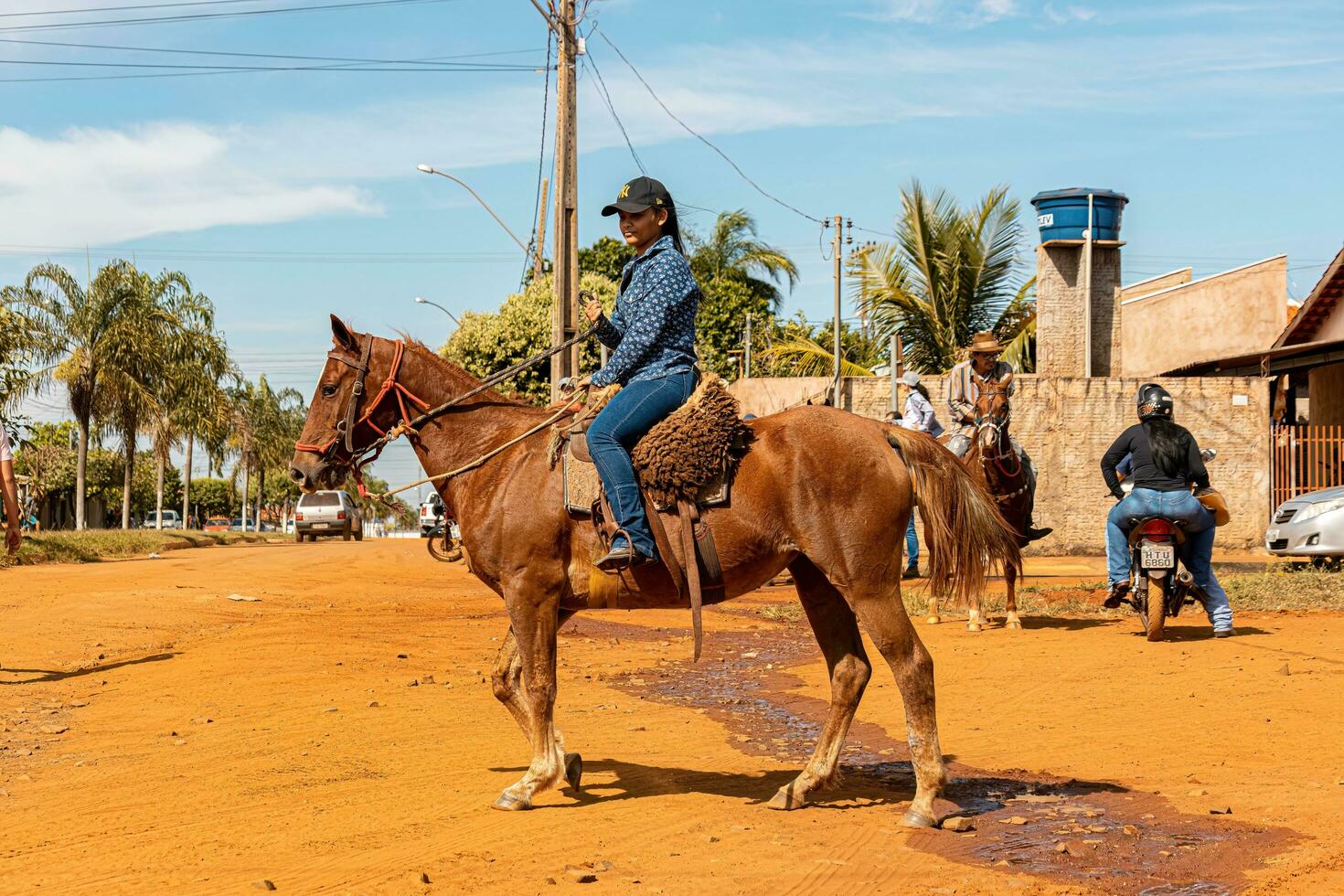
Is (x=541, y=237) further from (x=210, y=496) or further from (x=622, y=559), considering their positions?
(x=210, y=496)

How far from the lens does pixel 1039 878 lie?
215 inches

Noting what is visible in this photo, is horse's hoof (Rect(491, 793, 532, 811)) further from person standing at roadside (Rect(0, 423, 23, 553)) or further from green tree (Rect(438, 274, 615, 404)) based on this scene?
green tree (Rect(438, 274, 615, 404))

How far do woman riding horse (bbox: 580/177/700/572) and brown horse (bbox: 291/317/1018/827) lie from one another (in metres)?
0.31

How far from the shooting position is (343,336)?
7.45 m

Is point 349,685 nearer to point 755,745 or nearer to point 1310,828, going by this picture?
point 755,745

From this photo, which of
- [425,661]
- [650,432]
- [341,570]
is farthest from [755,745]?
[341,570]

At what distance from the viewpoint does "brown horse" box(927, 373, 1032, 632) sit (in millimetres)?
13172

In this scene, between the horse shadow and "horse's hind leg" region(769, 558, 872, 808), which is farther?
the horse shadow

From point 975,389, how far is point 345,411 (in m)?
8.05

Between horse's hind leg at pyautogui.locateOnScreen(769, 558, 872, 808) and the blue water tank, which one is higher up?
the blue water tank

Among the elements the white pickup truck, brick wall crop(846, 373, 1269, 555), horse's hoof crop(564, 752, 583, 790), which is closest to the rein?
horse's hoof crop(564, 752, 583, 790)

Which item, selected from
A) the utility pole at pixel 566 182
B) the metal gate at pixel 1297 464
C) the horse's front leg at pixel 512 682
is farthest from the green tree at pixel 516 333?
the horse's front leg at pixel 512 682

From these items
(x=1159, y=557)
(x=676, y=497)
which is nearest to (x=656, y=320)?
(x=676, y=497)

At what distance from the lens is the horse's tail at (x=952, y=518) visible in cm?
696
